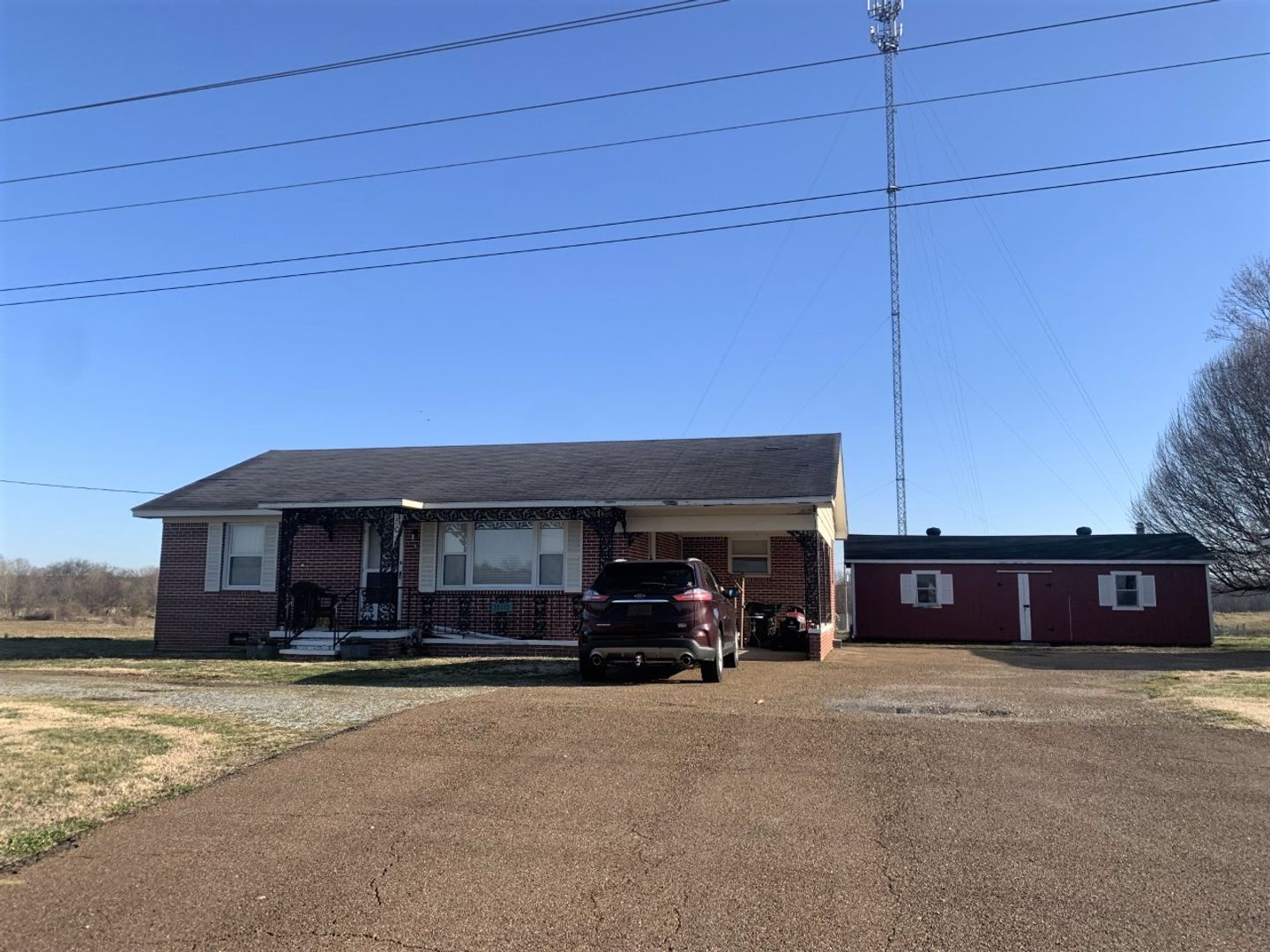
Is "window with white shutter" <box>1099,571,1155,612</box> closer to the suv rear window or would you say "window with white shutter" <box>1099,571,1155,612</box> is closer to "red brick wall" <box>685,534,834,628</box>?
"red brick wall" <box>685,534,834,628</box>

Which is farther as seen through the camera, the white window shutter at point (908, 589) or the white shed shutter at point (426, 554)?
the white window shutter at point (908, 589)

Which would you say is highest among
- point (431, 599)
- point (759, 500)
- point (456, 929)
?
point (759, 500)

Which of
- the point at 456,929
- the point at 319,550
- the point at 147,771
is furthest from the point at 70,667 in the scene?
the point at 456,929

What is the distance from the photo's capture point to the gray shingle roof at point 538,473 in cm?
1759

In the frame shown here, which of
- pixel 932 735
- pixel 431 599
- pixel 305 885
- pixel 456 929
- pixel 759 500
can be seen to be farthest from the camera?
pixel 431 599

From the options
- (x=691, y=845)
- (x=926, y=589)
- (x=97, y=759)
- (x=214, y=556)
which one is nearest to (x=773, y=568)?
(x=926, y=589)

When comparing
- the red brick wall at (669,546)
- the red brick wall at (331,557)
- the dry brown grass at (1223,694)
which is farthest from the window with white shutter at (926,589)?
the red brick wall at (331,557)

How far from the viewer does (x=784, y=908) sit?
4457mm

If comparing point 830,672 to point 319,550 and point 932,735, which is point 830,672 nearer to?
point 932,735

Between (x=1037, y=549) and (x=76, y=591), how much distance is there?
55.2 metres

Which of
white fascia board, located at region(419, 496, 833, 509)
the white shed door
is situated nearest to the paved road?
white fascia board, located at region(419, 496, 833, 509)

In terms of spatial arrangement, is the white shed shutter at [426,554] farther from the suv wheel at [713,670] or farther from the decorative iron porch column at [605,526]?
the suv wheel at [713,670]

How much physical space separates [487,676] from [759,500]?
5.87 metres

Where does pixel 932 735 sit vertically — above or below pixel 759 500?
below
